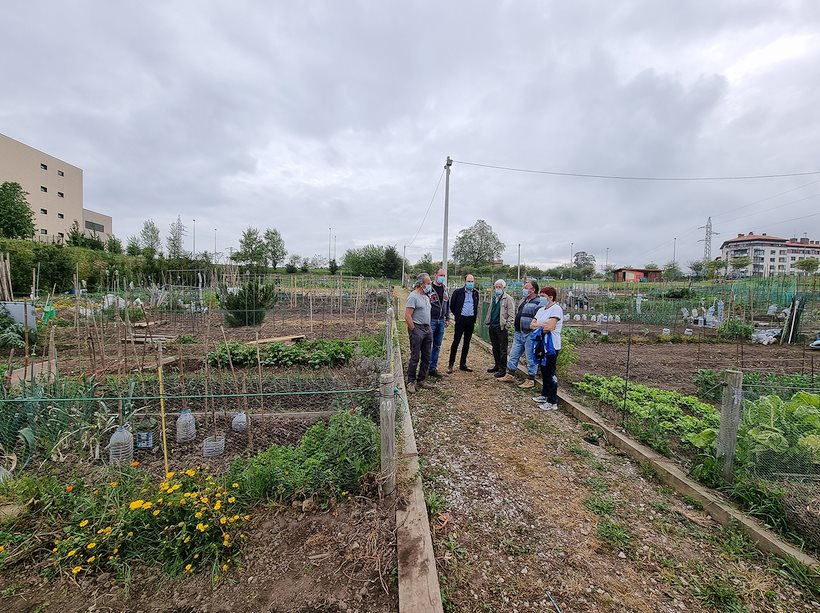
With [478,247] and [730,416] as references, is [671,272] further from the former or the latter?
[730,416]

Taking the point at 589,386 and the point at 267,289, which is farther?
the point at 267,289

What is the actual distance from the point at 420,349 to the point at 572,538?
3.33 metres

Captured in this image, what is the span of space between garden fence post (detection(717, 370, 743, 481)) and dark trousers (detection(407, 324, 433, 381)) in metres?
3.44

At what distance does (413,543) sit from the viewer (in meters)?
2.30

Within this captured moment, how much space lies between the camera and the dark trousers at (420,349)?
17.4 ft

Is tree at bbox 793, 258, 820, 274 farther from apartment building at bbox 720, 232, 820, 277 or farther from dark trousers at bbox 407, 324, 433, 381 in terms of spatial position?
dark trousers at bbox 407, 324, 433, 381

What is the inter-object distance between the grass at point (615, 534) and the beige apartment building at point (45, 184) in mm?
51798

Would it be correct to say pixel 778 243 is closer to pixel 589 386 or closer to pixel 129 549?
pixel 589 386

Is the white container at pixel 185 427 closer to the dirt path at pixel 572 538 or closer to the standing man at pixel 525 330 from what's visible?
the dirt path at pixel 572 538

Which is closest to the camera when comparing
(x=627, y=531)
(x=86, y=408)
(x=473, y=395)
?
(x=627, y=531)

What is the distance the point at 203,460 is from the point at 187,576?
1242mm

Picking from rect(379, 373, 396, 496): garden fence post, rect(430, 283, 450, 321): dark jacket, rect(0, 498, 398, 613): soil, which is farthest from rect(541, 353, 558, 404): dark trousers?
rect(0, 498, 398, 613): soil

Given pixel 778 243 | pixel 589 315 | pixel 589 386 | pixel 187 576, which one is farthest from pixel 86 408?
pixel 778 243

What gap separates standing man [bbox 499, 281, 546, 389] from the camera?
5.62 metres
